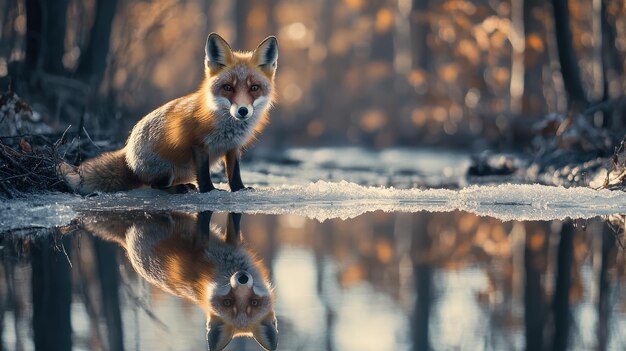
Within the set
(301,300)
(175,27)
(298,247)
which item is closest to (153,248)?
(298,247)

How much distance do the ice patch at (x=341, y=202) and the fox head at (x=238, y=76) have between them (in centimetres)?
73

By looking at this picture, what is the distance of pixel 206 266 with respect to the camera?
16.0 ft

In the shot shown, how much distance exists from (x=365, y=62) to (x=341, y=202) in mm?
35213

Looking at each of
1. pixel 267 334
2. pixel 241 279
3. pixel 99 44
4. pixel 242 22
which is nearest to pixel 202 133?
pixel 241 279

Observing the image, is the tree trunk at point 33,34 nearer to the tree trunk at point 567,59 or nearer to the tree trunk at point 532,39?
the tree trunk at point 567,59

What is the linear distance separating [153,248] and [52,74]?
353 inches

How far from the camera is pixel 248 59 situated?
8.08 m

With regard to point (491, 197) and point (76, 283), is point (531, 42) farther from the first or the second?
point (76, 283)

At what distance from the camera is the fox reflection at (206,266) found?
3.67 m

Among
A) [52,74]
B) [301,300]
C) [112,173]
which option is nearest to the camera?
[301,300]

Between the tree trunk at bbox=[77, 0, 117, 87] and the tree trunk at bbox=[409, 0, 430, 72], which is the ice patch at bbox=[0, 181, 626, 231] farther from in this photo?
the tree trunk at bbox=[409, 0, 430, 72]

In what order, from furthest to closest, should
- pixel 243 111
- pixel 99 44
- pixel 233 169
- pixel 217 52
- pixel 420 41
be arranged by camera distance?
pixel 420 41 < pixel 99 44 < pixel 233 169 < pixel 217 52 < pixel 243 111

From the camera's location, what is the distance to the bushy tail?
340 inches

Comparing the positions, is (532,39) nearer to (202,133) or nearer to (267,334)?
(202,133)
